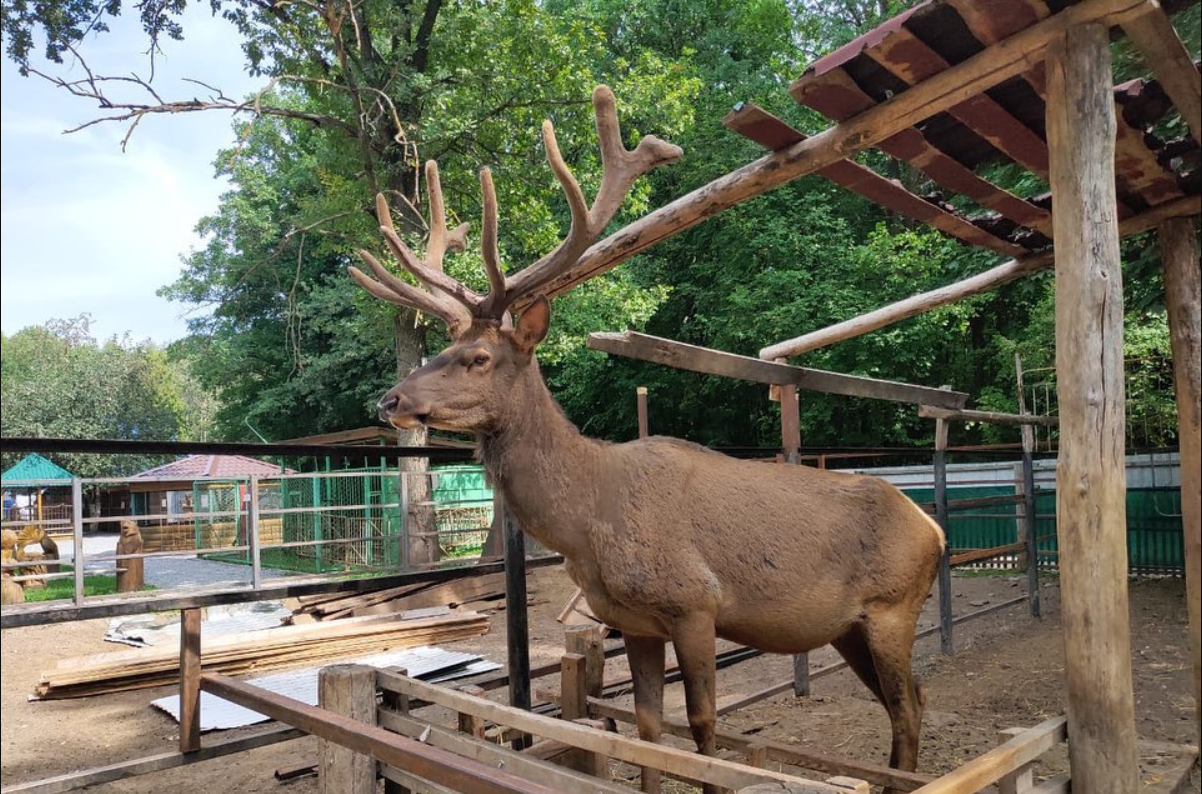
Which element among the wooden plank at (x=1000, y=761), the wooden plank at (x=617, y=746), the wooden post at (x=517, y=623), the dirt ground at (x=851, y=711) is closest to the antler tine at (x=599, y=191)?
the wooden post at (x=517, y=623)

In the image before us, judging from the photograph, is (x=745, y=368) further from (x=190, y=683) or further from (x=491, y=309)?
(x=190, y=683)

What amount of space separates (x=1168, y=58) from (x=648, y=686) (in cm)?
285

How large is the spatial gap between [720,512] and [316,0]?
12376mm

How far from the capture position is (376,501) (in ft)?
58.9

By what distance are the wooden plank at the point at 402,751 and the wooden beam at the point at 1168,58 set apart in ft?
9.18

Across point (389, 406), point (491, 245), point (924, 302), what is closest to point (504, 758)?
point (389, 406)

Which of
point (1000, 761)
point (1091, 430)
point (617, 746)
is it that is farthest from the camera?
point (1091, 430)

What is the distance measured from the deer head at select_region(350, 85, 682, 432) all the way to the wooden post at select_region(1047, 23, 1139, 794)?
1.46 metres

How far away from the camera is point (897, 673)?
3.44 metres

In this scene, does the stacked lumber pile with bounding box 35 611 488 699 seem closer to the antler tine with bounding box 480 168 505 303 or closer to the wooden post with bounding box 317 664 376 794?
the wooden post with bounding box 317 664 376 794

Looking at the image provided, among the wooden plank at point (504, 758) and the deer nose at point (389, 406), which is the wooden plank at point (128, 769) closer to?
the wooden plank at point (504, 758)

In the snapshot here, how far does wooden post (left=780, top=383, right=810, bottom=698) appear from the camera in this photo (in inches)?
221

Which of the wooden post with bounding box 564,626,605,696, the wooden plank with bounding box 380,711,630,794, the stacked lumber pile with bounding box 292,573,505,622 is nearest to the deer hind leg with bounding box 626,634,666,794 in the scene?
the wooden plank with bounding box 380,711,630,794

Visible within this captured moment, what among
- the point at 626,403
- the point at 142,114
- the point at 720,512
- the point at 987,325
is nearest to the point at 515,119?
the point at 142,114
